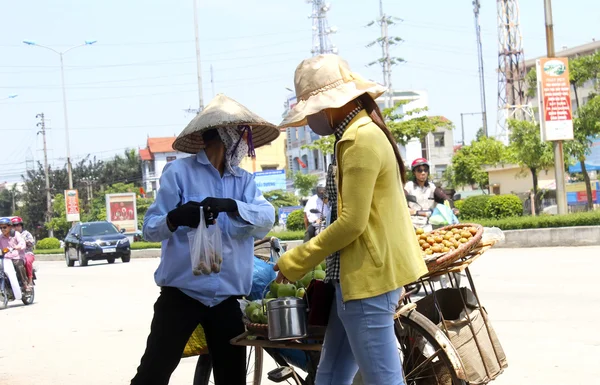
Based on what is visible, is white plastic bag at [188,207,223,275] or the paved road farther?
the paved road

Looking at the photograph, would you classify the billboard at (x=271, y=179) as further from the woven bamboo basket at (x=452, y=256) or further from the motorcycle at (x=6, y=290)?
the woven bamboo basket at (x=452, y=256)

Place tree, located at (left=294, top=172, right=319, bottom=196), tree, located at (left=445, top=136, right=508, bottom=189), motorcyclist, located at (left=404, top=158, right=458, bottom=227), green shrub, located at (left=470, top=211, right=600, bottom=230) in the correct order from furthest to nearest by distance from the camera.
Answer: tree, located at (left=294, top=172, right=319, bottom=196), tree, located at (left=445, top=136, right=508, bottom=189), green shrub, located at (left=470, top=211, right=600, bottom=230), motorcyclist, located at (left=404, top=158, right=458, bottom=227)

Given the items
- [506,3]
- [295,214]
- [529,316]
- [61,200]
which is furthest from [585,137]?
[61,200]

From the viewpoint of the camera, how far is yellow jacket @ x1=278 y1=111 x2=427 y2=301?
3338 millimetres

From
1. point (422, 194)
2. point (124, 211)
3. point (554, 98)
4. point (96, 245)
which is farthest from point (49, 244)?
point (422, 194)

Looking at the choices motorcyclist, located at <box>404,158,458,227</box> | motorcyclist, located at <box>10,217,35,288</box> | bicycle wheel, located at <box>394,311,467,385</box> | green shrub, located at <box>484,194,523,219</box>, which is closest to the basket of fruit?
bicycle wheel, located at <box>394,311,467,385</box>

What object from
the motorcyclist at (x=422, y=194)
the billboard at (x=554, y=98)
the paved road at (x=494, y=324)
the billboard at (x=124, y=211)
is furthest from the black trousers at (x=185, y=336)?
the billboard at (x=124, y=211)

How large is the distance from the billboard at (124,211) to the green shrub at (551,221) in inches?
1343

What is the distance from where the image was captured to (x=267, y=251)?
226 inches

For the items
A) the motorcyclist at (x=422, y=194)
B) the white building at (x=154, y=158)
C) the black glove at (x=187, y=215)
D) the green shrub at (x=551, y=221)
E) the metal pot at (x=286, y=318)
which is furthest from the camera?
the white building at (x=154, y=158)

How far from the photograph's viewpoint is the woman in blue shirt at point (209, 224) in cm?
425

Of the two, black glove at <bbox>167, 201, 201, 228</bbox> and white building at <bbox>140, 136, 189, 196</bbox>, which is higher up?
white building at <bbox>140, 136, 189, 196</bbox>

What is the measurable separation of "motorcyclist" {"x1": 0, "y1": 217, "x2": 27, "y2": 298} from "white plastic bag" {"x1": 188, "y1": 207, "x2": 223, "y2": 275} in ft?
39.6

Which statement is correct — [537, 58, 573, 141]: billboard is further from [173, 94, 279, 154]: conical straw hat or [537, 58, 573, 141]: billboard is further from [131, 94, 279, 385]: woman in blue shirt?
[131, 94, 279, 385]: woman in blue shirt
